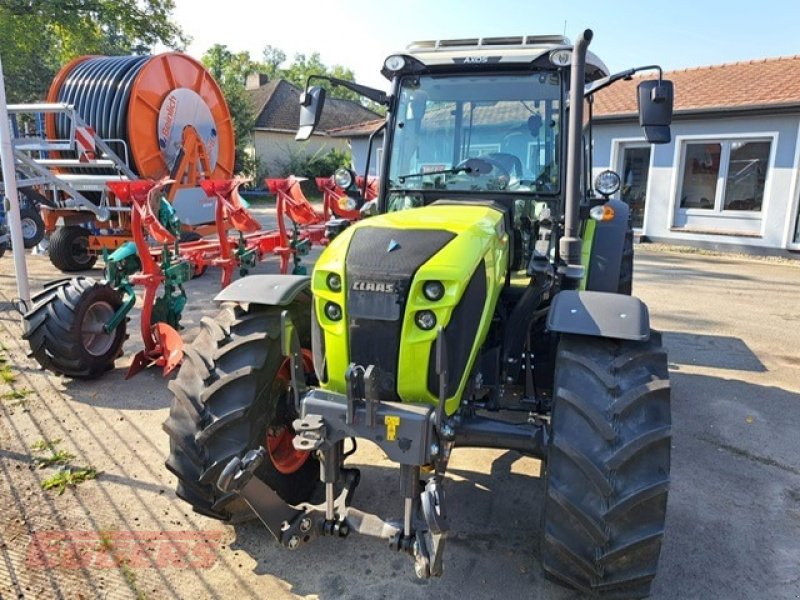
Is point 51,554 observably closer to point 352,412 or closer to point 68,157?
point 352,412

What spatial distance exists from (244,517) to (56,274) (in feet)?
26.2

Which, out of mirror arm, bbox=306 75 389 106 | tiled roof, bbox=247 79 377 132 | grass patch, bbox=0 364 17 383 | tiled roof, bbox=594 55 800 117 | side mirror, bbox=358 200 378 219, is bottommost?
grass patch, bbox=0 364 17 383

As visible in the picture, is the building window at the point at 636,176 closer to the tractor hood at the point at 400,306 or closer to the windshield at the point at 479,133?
the windshield at the point at 479,133

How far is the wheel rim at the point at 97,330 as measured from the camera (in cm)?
493

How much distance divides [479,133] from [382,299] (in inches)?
70.5

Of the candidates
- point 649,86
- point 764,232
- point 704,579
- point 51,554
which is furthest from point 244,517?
point 764,232

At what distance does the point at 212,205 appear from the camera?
10359 mm

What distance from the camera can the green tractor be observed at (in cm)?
229

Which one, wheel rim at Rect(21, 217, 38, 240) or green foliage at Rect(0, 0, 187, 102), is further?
green foliage at Rect(0, 0, 187, 102)

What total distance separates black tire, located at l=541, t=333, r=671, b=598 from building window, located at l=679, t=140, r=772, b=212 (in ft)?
39.6

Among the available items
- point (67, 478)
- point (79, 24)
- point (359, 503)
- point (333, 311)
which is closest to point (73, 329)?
point (67, 478)

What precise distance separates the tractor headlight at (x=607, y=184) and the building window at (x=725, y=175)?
390 inches

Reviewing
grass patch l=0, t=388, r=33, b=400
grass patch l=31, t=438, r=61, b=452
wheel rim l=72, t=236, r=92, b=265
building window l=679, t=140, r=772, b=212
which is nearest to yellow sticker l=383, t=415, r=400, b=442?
grass patch l=31, t=438, r=61, b=452

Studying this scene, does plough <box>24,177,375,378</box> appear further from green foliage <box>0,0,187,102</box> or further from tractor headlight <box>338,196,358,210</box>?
green foliage <box>0,0,187,102</box>
